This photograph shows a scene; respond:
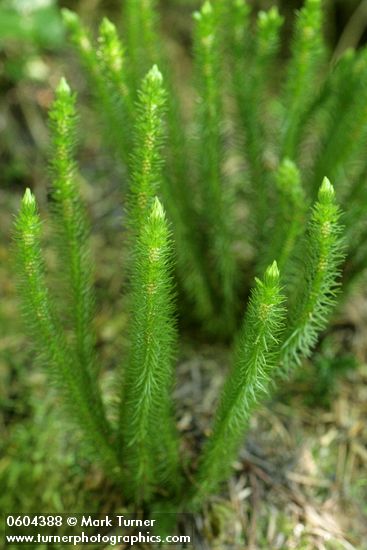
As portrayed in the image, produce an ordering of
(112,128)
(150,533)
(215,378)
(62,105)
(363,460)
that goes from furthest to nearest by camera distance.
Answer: (215,378), (363,460), (112,128), (150,533), (62,105)

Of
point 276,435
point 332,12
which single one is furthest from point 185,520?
point 332,12

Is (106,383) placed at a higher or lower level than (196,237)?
lower

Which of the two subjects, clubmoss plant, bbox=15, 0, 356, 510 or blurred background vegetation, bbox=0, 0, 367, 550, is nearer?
clubmoss plant, bbox=15, 0, 356, 510

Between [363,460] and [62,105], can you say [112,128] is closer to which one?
[62,105]

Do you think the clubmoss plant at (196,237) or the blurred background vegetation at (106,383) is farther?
the blurred background vegetation at (106,383)
